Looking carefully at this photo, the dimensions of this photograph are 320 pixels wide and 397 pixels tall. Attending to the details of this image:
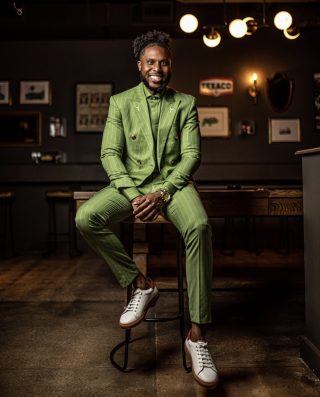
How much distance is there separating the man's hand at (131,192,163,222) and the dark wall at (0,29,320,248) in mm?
3863

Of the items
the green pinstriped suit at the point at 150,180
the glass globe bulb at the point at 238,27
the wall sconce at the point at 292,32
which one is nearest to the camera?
the green pinstriped suit at the point at 150,180

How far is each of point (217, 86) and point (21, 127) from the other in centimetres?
309

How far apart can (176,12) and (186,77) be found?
3.11 feet

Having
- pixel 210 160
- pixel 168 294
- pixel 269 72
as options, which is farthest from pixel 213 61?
pixel 168 294

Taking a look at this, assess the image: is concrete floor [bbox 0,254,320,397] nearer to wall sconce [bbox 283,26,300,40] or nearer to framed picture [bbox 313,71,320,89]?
wall sconce [bbox 283,26,300,40]

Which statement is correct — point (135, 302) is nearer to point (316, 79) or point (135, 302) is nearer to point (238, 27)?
point (238, 27)

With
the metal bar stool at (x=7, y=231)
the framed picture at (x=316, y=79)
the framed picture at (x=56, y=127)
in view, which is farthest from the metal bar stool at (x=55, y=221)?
the framed picture at (x=316, y=79)

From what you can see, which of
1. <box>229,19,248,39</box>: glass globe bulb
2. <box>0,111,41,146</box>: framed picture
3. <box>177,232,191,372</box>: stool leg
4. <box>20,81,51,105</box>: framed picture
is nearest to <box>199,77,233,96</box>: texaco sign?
<box>229,19,248,39</box>: glass globe bulb

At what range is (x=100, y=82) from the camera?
19.6 ft

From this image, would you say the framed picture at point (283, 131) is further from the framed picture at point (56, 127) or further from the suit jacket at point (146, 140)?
the suit jacket at point (146, 140)

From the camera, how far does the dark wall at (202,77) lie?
→ 5836 millimetres

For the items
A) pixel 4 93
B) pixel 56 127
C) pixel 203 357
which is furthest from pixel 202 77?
pixel 203 357

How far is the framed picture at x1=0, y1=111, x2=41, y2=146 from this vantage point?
5918mm

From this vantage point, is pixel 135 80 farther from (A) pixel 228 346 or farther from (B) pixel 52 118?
(A) pixel 228 346
